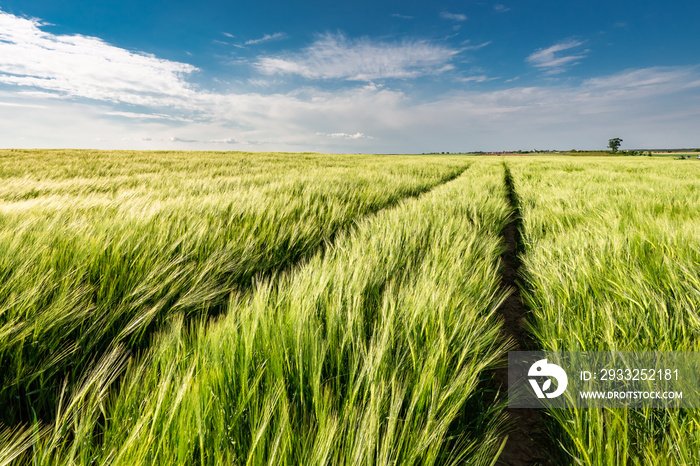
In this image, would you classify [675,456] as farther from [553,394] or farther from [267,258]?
[267,258]

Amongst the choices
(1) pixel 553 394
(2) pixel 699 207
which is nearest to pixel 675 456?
(1) pixel 553 394

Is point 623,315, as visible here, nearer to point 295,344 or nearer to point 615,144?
point 295,344

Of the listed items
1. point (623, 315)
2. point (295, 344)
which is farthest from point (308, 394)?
point (623, 315)

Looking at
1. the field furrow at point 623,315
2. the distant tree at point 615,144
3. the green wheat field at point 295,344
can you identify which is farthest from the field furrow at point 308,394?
the distant tree at point 615,144

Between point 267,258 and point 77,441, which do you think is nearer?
point 77,441

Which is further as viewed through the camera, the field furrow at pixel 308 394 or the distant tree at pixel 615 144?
the distant tree at pixel 615 144

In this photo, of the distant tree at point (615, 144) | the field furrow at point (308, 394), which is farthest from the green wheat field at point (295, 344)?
the distant tree at point (615, 144)

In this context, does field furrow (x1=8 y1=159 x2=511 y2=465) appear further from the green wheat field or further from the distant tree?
the distant tree

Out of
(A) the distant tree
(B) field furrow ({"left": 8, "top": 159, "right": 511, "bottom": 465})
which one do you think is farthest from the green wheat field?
(A) the distant tree

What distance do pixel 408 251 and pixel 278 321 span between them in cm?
82

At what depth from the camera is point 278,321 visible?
0.71 m

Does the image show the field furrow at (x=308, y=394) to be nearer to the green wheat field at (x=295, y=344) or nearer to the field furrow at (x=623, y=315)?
the green wheat field at (x=295, y=344)

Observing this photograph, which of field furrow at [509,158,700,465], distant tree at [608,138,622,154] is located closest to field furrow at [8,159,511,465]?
field furrow at [509,158,700,465]

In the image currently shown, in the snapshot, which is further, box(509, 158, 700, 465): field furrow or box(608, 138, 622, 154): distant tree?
box(608, 138, 622, 154): distant tree
